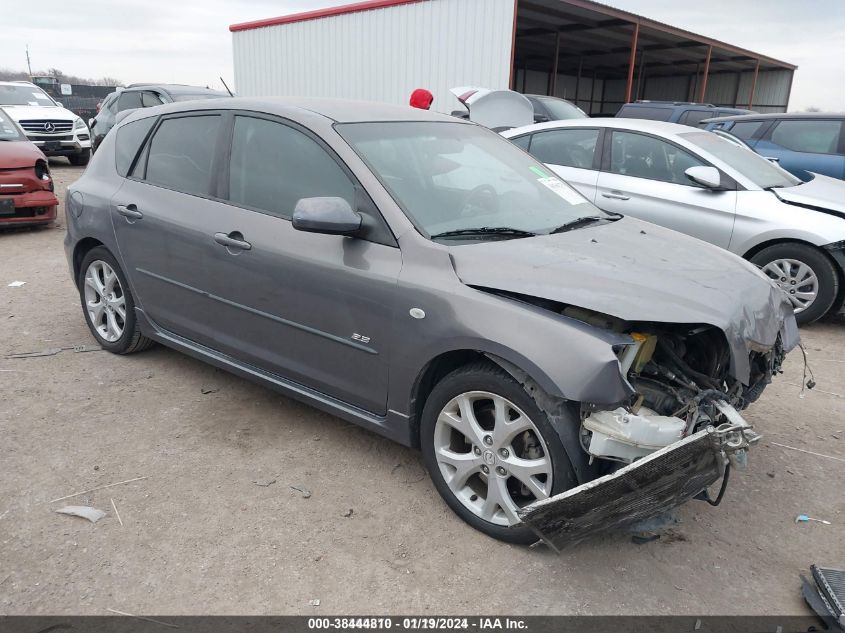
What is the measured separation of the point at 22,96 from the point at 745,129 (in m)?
14.5

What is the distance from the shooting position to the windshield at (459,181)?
3.07m

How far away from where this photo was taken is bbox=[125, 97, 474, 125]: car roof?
342 centimetres

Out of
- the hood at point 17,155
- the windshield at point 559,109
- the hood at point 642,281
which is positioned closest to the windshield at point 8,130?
the hood at point 17,155

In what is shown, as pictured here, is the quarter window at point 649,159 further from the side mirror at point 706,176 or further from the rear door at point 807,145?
the rear door at point 807,145

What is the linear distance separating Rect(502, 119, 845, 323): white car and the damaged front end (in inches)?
107

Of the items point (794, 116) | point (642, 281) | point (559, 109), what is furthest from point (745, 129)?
point (642, 281)

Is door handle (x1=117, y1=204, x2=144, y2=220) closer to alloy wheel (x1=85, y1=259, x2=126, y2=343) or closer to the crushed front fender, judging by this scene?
alloy wheel (x1=85, y1=259, x2=126, y2=343)

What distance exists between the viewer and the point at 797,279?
18.2ft

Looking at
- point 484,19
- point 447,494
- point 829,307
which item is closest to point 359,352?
point 447,494

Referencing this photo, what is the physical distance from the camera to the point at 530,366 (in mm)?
2443

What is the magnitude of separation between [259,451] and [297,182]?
1.35 m

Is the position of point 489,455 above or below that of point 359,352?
below

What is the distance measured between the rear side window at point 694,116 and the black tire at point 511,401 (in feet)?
33.2

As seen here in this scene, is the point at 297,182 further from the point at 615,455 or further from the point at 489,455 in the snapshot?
the point at 615,455
